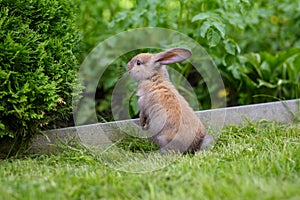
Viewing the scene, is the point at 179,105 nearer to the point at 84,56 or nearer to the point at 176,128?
the point at 176,128

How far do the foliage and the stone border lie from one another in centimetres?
37

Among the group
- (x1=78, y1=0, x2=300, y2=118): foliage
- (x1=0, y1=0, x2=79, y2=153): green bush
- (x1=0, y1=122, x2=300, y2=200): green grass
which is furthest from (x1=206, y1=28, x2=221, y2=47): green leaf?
(x1=0, y1=0, x2=79, y2=153): green bush

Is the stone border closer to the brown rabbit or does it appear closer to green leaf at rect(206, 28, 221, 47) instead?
the brown rabbit

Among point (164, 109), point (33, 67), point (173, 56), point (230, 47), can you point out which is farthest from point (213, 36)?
point (33, 67)

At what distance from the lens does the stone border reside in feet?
12.2

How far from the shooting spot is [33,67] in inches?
134

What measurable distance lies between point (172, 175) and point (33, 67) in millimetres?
1391

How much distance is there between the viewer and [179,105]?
3.48 metres

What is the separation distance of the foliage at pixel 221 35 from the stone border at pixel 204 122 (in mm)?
365

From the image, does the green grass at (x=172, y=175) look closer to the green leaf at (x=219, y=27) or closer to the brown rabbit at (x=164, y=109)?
the brown rabbit at (x=164, y=109)

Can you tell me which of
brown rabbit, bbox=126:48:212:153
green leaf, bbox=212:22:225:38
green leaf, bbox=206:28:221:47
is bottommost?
brown rabbit, bbox=126:48:212:153

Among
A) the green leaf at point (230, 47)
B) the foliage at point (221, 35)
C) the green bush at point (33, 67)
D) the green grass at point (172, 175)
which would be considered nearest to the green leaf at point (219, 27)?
the foliage at point (221, 35)

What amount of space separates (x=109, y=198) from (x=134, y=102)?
1.98 metres

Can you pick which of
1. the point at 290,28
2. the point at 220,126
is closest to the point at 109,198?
the point at 220,126
